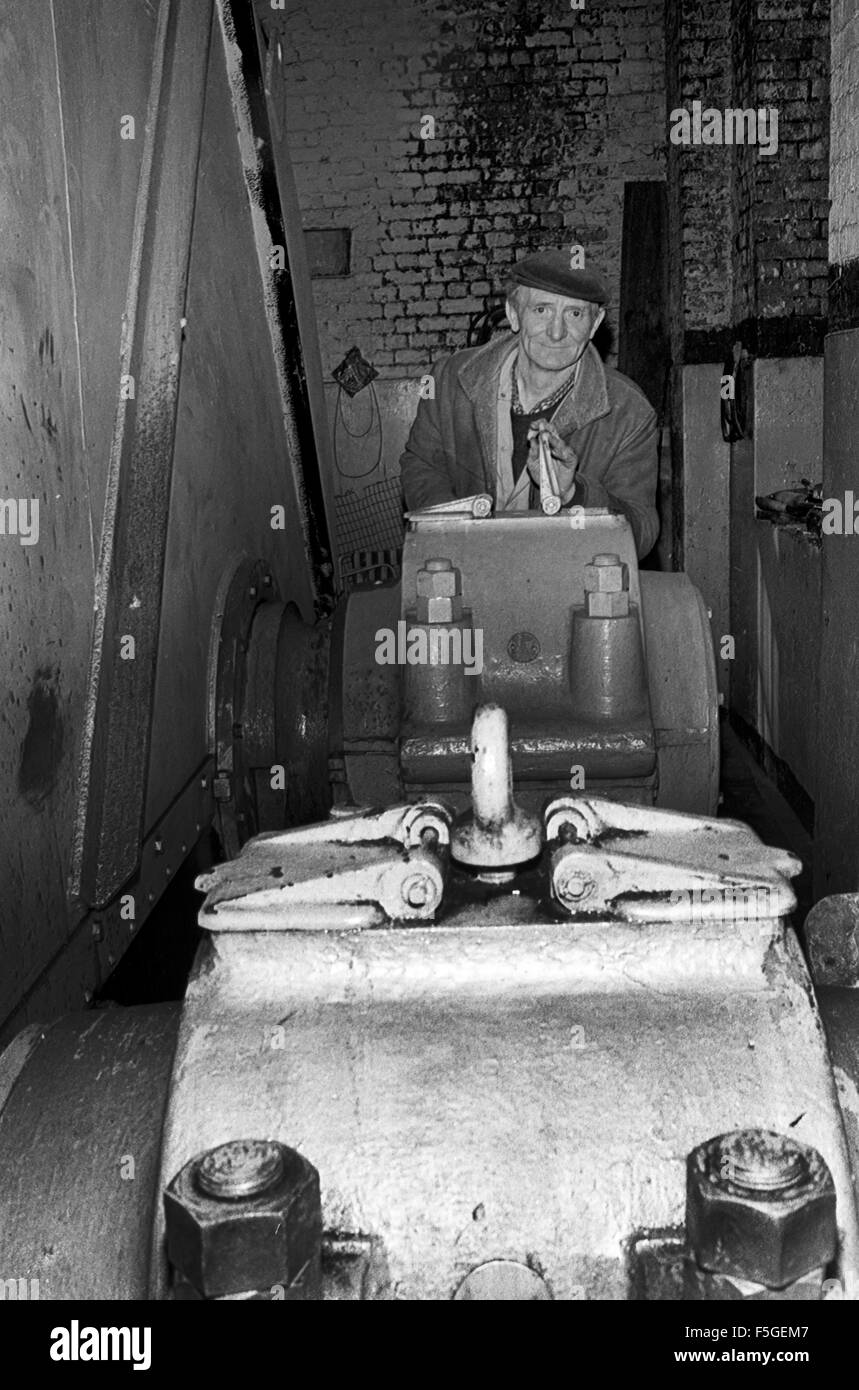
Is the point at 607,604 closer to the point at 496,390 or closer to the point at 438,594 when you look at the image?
the point at 438,594

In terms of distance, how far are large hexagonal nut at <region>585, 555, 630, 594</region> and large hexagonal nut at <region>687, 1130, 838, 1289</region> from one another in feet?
5.94

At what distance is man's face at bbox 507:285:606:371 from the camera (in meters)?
3.32

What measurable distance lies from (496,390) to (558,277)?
1.26 feet

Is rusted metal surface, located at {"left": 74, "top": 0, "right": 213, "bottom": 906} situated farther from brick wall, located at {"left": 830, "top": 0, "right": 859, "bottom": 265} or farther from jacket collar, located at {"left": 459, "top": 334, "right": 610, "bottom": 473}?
brick wall, located at {"left": 830, "top": 0, "right": 859, "bottom": 265}

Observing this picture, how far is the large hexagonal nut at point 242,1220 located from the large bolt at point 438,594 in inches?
69.9

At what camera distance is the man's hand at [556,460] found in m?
3.15

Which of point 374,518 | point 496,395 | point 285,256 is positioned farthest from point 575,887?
point 374,518

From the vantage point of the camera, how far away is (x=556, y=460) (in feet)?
10.6

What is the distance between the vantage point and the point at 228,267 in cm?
348

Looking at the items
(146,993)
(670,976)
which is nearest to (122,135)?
(146,993)

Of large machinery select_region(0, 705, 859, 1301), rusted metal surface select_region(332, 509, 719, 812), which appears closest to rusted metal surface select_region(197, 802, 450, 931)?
large machinery select_region(0, 705, 859, 1301)

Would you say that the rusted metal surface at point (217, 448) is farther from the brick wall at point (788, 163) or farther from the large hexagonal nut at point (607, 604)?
the brick wall at point (788, 163)

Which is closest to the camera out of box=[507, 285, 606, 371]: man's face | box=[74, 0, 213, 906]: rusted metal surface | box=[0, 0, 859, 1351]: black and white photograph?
box=[0, 0, 859, 1351]: black and white photograph

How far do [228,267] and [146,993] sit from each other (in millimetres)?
1897
